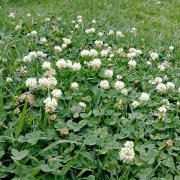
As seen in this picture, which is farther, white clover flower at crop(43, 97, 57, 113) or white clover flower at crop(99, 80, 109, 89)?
white clover flower at crop(99, 80, 109, 89)

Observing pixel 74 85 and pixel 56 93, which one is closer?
pixel 56 93

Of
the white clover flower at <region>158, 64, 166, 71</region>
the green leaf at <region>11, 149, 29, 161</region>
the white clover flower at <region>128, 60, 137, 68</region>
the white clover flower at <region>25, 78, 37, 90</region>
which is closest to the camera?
the green leaf at <region>11, 149, 29, 161</region>

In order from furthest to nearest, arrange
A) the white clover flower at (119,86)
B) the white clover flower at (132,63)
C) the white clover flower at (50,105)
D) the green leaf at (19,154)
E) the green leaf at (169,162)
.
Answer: the white clover flower at (132,63), the white clover flower at (119,86), the white clover flower at (50,105), the green leaf at (169,162), the green leaf at (19,154)

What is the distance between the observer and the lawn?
6.87ft

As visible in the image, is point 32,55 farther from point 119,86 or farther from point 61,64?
point 119,86

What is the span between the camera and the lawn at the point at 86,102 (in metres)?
2.09

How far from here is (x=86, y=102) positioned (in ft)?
8.82

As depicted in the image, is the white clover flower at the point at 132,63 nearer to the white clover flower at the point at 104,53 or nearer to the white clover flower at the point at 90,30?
the white clover flower at the point at 104,53

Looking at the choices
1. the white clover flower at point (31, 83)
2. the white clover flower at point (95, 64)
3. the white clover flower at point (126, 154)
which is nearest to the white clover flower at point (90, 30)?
the white clover flower at point (95, 64)

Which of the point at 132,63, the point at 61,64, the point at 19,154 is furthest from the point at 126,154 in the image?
the point at 132,63

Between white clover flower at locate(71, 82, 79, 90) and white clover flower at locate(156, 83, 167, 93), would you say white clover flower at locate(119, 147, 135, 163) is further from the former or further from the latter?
white clover flower at locate(156, 83, 167, 93)

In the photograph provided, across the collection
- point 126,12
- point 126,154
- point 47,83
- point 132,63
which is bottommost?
point 126,12

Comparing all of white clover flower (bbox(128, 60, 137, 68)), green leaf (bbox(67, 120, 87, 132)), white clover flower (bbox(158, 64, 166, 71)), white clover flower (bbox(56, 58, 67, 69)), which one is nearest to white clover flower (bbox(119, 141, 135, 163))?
green leaf (bbox(67, 120, 87, 132))

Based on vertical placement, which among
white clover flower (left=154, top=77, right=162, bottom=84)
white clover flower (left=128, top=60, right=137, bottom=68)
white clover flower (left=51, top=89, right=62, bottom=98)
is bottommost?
white clover flower (left=154, top=77, right=162, bottom=84)
